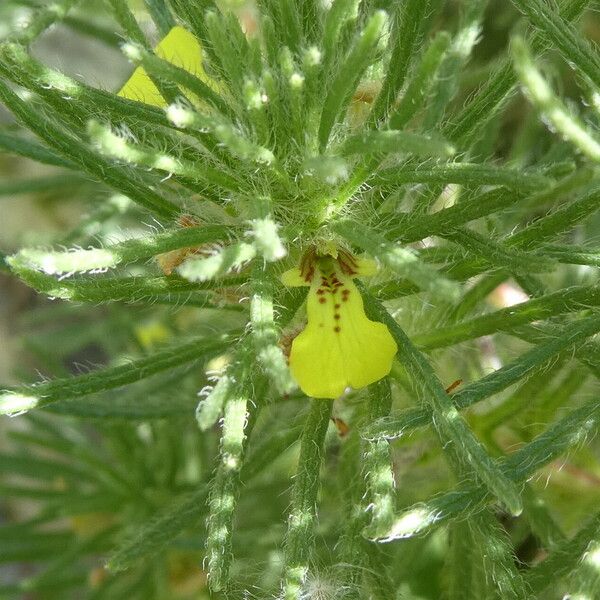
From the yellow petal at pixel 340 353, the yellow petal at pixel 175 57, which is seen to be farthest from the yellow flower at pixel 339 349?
the yellow petal at pixel 175 57

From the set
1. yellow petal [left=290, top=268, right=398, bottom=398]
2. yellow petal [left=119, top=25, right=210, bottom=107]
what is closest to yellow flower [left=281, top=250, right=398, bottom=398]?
yellow petal [left=290, top=268, right=398, bottom=398]

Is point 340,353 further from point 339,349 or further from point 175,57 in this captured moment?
point 175,57

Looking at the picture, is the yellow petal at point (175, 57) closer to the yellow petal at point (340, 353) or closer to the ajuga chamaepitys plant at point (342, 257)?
the ajuga chamaepitys plant at point (342, 257)

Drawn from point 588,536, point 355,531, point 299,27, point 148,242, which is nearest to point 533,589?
point 588,536

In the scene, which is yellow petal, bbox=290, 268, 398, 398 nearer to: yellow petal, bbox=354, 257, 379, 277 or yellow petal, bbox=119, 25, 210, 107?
yellow petal, bbox=354, 257, 379, 277

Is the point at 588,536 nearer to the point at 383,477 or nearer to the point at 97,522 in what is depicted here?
the point at 383,477

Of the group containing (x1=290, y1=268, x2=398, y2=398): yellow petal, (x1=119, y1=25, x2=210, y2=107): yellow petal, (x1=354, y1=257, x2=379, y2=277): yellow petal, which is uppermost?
(x1=119, y1=25, x2=210, y2=107): yellow petal

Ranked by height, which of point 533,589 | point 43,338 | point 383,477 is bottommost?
point 533,589
